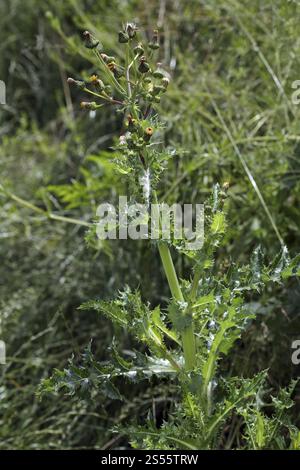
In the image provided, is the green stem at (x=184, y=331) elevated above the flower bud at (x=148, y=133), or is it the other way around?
the flower bud at (x=148, y=133)

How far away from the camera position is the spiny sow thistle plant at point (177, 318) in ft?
3.43

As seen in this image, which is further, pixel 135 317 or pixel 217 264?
pixel 217 264

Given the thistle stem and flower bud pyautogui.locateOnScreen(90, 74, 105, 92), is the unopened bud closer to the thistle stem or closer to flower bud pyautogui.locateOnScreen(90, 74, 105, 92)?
flower bud pyautogui.locateOnScreen(90, 74, 105, 92)

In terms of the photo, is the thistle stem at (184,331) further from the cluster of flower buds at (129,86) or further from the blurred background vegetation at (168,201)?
the blurred background vegetation at (168,201)

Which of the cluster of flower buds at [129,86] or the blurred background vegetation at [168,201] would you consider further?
the blurred background vegetation at [168,201]

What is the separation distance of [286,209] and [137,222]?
702 millimetres

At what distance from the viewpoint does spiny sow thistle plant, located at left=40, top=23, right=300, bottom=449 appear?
1.05 meters

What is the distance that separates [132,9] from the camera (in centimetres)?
254

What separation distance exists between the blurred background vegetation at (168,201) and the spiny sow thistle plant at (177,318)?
0.84 ft

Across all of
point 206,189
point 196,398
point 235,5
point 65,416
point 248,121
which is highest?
point 235,5

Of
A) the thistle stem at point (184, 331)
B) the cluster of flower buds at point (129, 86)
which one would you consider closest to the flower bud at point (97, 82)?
the cluster of flower buds at point (129, 86)

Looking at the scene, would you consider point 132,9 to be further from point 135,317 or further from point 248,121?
point 135,317

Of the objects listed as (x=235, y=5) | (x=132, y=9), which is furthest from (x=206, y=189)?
(x=132, y=9)

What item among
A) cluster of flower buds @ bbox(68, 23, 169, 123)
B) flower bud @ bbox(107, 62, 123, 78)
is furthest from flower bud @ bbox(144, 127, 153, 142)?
flower bud @ bbox(107, 62, 123, 78)
